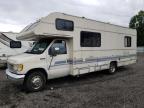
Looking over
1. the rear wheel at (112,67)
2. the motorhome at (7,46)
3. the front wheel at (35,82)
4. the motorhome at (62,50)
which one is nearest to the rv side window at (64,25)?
the motorhome at (62,50)

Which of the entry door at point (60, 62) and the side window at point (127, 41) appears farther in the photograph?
the side window at point (127, 41)

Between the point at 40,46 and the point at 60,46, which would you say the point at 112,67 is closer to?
the point at 60,46

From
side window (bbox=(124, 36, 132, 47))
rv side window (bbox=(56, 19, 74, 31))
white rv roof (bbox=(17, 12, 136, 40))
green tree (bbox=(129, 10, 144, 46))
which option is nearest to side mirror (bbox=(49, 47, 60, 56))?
white rv roof (bbox=(17, 12, 136, 40))

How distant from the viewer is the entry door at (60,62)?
25.4ft

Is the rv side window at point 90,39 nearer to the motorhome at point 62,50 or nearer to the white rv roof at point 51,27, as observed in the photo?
the motorhome at point 62,50

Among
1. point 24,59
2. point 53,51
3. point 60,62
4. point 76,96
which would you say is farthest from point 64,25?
point 76,96

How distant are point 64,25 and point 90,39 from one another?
6.25 ft

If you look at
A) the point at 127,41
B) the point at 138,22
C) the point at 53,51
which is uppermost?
the point at 138,22

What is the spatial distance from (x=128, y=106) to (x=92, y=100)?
1168 mm

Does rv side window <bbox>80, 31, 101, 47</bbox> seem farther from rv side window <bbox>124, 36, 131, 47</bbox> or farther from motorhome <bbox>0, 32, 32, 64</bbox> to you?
motorhome <bbox>0, 32, 32, 64</bbox>

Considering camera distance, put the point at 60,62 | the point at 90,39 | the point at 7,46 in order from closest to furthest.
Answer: the point at 60,62
the point at 90,39
the point at 7,46

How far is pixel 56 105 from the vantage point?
5816 mm

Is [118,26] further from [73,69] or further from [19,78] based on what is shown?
[19,78]

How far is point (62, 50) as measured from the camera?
26.6ft
